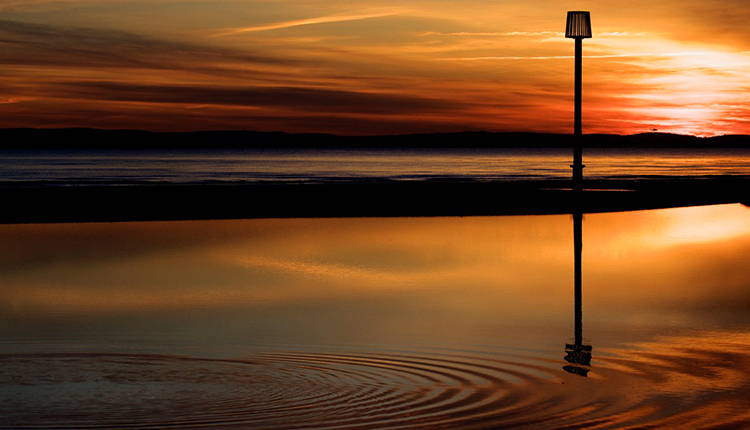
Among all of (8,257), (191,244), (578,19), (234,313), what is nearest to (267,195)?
(578,19)

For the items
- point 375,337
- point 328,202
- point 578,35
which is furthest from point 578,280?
point 578,35

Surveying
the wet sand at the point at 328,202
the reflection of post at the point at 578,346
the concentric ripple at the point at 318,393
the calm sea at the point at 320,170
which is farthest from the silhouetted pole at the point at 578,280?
the calm sea at the point at 320,170

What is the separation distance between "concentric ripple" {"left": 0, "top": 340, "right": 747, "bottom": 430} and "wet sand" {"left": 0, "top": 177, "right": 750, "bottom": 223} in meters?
21.3

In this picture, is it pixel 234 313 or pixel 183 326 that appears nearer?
pixel 183 326

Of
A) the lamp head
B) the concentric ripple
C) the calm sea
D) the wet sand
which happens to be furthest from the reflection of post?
the calm sea

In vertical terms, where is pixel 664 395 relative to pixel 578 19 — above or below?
below

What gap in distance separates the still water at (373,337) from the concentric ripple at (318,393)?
0.09ft

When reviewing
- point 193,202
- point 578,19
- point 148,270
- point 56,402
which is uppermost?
point 578,19

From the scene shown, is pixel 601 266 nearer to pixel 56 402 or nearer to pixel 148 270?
pixel 148 270

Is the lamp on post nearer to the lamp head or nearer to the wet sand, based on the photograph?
the lamp head

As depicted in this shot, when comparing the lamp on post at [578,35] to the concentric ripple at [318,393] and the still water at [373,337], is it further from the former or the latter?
the concentric ripple at [318,393]

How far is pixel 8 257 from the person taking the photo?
18.5m

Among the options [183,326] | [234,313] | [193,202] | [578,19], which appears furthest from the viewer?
[578,19]

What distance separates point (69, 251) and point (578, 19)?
29844 mm
